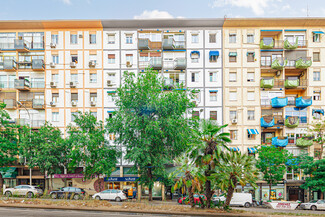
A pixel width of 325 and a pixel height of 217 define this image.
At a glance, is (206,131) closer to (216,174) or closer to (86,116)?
(216,174)

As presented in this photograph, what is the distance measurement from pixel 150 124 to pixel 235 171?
36.0 feet

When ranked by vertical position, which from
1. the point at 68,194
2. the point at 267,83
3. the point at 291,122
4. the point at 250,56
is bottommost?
the point at 68,194

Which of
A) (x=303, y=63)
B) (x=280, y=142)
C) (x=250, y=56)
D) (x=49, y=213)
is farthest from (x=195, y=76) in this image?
(x=49, y=213)

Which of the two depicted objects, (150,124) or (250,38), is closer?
(150,124)

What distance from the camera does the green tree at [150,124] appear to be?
27688 millimetres

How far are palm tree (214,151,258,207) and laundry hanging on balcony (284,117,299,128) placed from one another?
73.6ft

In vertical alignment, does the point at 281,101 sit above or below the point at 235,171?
above

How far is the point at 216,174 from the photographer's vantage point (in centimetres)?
1820

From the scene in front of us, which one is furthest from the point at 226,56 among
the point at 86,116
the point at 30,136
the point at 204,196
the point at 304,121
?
the point at 30,136

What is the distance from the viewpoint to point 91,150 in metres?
30.8

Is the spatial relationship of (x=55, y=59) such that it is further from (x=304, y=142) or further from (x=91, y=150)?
(x=304, y=142)

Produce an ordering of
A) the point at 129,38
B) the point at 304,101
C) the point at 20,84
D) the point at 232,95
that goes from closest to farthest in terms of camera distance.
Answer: the point at 304,101, the point at 20,84, the point at 232,95, the point at 129,38

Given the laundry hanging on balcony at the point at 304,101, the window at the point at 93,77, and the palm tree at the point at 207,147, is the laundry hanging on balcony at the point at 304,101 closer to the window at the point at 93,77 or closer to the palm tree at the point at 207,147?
the palm tree at the point at 207,147

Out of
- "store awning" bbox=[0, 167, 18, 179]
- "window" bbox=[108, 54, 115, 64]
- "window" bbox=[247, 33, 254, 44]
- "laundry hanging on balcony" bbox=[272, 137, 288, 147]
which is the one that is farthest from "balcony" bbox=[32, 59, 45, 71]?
"laundry hanging on balcony" bbox=[272, 137, 288, 147]
